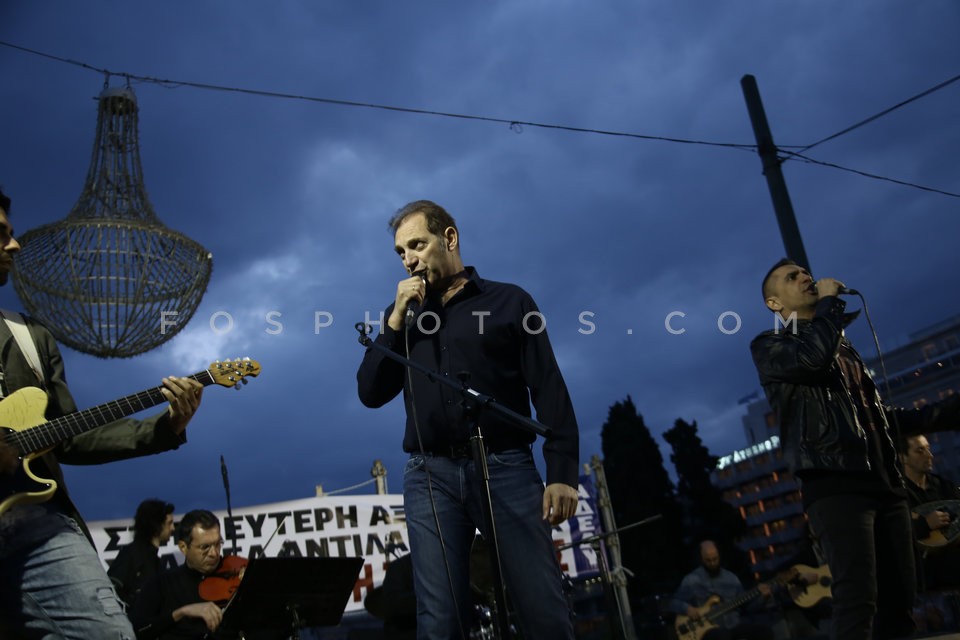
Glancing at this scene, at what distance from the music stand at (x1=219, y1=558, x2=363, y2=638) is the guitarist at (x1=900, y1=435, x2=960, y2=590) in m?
3.05

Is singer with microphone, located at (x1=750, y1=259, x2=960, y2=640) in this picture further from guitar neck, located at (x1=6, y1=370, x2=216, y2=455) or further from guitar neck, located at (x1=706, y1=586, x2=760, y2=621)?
guitar neck, located at (x1=706, y1=586, x2=760, y2=621)

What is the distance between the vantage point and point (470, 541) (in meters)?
2.59

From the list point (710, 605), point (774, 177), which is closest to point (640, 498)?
point (710, 605)

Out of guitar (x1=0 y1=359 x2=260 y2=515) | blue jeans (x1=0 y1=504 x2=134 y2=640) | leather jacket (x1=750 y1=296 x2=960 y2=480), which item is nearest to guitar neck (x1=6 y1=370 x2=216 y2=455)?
guitar (x1=0 y1=359 x2=260 y2=515)

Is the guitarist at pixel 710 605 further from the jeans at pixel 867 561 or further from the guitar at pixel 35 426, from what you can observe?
the guitar at pixel 35 426

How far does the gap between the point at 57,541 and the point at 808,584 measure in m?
6.91

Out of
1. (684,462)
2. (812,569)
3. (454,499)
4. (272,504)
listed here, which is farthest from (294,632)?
(684,462)

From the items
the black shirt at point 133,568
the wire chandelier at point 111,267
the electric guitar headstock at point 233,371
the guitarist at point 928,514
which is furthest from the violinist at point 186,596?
the guitarist at point 928,514

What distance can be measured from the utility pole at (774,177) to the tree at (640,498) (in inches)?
901

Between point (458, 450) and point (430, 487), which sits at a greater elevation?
point (458, 450)

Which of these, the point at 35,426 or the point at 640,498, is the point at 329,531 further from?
the point at 640,498

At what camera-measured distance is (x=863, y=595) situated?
2.89 m

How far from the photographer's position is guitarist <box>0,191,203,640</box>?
7.32 ft

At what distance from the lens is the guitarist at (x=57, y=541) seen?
223cm
